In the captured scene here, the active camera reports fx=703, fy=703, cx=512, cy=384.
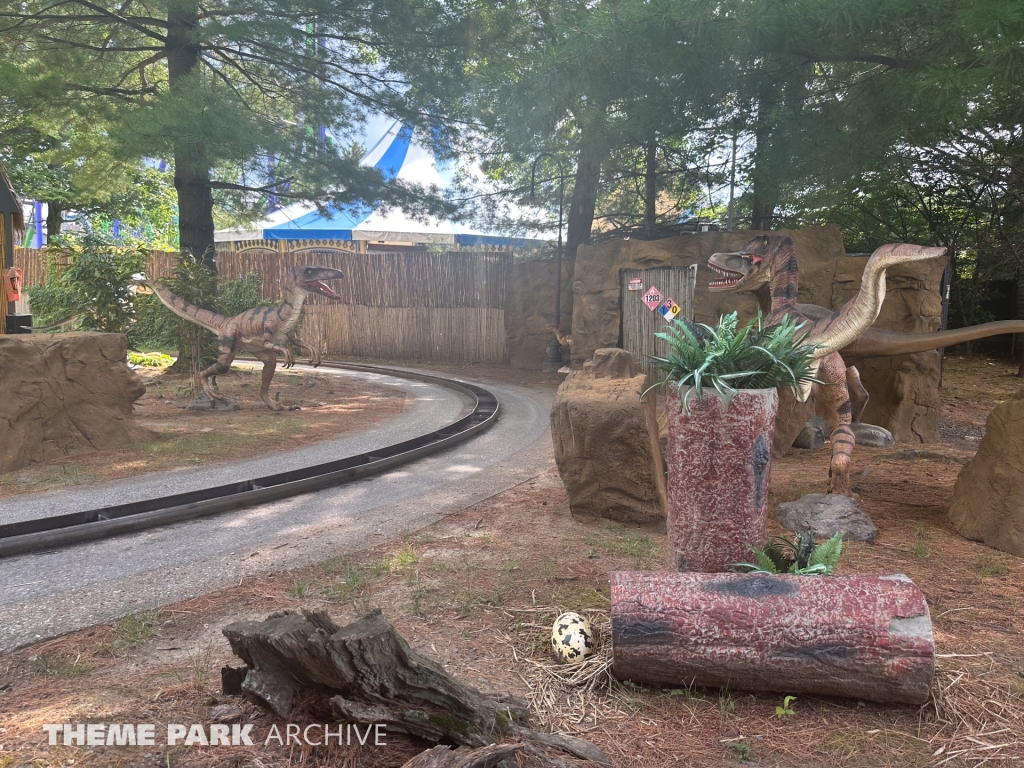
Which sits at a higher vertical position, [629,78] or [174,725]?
[629,78]

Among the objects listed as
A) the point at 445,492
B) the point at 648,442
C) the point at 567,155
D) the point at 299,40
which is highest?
the point at 299,40

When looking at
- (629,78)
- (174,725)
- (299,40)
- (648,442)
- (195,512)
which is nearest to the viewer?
(174,725)

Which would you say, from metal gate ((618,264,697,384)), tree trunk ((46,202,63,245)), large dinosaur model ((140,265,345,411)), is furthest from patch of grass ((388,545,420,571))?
tree trunk ((46,202,63,245))

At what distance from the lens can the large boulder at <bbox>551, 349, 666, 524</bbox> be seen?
13.8ft

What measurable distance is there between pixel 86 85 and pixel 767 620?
10.9 m

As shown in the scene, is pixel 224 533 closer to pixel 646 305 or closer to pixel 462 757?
pixel 462 757

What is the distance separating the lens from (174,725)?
2004 mm

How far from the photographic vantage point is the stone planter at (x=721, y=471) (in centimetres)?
271

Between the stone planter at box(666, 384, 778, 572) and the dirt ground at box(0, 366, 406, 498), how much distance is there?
4376 millimetres

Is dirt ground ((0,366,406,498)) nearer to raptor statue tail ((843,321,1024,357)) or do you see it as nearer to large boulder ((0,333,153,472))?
large boulder ((0,333,153,472))

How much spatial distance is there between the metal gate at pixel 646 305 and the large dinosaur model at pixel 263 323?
14.4 ft

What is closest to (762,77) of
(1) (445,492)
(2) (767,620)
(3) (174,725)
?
(1) (445,492)

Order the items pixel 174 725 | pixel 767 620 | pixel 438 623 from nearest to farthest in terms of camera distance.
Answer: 1. pixel 174 725
2. pixel 767 620
3. pixel 438 623

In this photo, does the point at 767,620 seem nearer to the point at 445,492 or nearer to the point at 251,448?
the point at 445,492
